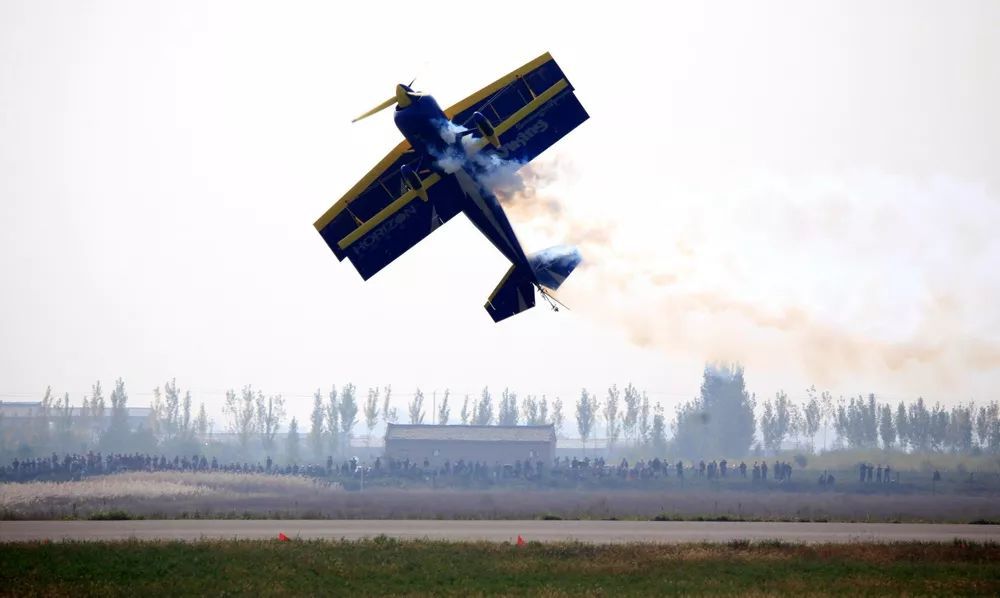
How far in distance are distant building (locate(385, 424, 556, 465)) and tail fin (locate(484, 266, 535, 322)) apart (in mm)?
48800

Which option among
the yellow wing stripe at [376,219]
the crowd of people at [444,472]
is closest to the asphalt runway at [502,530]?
the yellow wing stripe at [376,219]

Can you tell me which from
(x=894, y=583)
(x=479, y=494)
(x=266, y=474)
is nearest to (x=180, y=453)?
(x=266, y=474)

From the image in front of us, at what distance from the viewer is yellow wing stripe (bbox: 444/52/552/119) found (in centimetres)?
4403

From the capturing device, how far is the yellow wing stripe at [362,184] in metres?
46.7

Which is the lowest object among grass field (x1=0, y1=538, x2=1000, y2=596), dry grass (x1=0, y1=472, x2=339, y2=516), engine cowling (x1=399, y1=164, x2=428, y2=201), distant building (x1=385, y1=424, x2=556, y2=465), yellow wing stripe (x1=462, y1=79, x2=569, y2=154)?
grass field (x1=0, y1=538, x2=1000, y2=596)

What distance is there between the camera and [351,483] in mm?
76500

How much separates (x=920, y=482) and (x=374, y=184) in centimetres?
5055

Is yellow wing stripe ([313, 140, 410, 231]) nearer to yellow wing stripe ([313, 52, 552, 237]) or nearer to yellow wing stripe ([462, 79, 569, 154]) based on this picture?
yellow wing stripe ([313, 52, 552, 237])

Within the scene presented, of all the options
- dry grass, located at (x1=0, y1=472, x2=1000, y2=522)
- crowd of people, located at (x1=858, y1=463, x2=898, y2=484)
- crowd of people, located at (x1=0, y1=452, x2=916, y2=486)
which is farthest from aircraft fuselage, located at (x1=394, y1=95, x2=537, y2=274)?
crowd of people, located at (x1=858, y1=463, x2=898, y2=484)

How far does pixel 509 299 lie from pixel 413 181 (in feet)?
26.4

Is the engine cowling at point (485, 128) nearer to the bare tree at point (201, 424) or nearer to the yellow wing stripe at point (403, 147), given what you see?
the yellow wing stripe at point (403, 147)

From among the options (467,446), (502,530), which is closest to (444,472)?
(467,446)

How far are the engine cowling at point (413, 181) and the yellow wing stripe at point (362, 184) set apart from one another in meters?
1.63

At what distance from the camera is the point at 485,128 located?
136 ft
